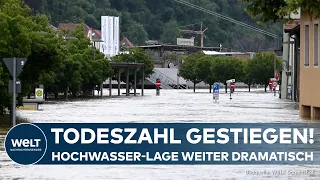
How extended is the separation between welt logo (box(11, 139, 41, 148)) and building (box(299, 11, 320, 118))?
76.4 ft

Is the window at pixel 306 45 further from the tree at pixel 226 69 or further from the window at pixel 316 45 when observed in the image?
the tree at pixel 226 69

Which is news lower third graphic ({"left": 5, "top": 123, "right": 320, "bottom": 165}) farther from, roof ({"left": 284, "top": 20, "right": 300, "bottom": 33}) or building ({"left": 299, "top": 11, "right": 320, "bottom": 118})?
roof ({"left": 284, "top": 20, "right": 300, "bottom": 33})

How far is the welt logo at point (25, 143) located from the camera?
1477cm

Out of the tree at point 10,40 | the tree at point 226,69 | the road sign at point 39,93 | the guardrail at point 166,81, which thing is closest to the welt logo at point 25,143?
the tree at point 10,40

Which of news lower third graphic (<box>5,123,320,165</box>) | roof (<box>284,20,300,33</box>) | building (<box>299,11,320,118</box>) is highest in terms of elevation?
roof (<box>284,20,300,33</box>)

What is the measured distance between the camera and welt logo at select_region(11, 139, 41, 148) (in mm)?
14766

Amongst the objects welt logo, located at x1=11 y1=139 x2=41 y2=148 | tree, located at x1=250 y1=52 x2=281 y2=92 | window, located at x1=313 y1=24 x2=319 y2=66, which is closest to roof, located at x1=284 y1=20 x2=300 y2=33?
window, located at x1=313 y1=24 x2=319 y2=66

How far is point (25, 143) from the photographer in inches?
590

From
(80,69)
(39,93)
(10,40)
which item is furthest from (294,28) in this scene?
(10,40)

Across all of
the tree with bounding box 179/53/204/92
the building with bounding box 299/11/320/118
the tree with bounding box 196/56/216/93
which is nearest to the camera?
the building with bounding box 299/11/320/118

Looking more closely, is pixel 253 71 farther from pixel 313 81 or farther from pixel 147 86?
pixel 313 81

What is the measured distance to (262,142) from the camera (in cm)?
1485

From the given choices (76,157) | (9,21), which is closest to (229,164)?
(76,157)

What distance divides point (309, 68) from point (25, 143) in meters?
25.9
